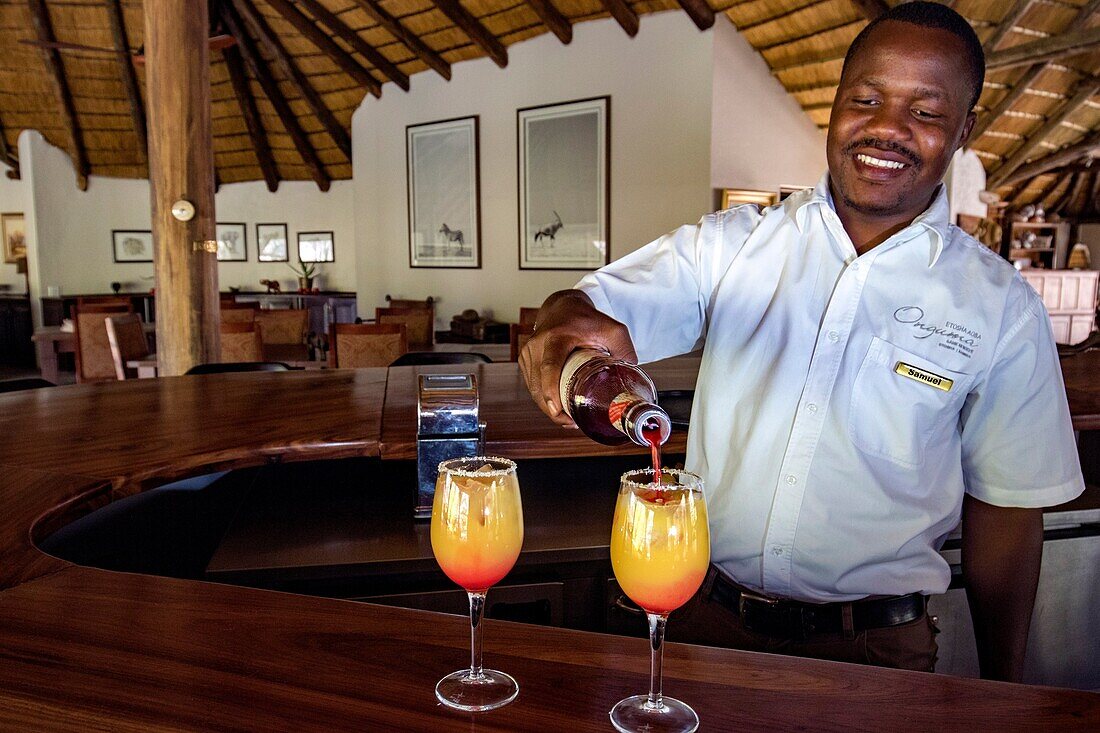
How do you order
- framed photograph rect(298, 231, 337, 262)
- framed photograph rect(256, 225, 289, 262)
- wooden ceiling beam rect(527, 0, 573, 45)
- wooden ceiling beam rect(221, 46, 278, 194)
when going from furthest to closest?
framed photograph rect(256, 225, 289, 262) < framed photograph rect(298, 231, 337, 262) < wooden ceiling beam rect(221, 46, 278, 194) < wooden ceiling beam rect(527, 0, 573, 45)

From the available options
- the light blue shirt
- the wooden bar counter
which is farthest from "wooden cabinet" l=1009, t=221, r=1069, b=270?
the wooden bar counter

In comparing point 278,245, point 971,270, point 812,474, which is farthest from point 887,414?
point 278,245

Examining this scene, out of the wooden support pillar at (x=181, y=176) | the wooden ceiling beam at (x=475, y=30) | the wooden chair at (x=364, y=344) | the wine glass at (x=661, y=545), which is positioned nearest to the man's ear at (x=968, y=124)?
the wine glass at (x=661, y=545)

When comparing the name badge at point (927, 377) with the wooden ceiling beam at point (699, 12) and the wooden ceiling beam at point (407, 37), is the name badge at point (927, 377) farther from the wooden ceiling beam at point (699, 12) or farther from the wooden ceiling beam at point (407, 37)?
the wooden ceiling beam at point (407, 37)

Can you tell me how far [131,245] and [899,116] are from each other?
1270 centimetres

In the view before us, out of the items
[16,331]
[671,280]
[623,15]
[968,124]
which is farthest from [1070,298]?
[16,331]

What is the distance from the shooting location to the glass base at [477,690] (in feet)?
2.86

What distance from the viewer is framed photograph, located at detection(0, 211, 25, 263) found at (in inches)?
435

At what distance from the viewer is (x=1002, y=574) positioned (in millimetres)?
1420

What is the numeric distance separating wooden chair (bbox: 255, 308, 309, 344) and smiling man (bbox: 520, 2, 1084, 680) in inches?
201

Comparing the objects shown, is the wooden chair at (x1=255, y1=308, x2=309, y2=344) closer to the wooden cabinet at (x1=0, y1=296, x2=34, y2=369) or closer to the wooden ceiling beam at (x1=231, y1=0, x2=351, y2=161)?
the wooden ceiling beam at (x1=231, y1=0, x2=351, y2=161)

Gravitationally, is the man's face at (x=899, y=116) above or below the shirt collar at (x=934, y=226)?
above

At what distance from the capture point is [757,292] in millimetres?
1471

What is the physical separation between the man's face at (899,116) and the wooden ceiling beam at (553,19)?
21.6 feet
